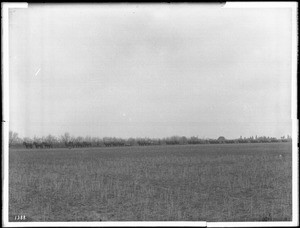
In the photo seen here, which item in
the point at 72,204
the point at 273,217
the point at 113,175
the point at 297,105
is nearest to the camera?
the point at 297,105

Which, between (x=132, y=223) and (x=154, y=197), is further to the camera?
(x=154, y=197)

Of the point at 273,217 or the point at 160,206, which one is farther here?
the point at 160,206

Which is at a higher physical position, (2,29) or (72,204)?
(2,29)

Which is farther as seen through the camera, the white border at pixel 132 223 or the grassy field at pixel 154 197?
the grassy field at pixel 154 197

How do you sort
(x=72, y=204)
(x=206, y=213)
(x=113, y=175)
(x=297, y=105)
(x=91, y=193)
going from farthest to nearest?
(x=113, y=175) < (x=91, y=193) < (x=72, y=204) < (x=206, y=213) < (x=297, y=105)

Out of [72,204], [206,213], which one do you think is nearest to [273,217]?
[206,213]

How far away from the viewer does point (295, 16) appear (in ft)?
17.4

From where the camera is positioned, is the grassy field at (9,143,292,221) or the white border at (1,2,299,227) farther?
the grassy field at (9,143,292,221)

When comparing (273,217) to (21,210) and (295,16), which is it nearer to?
(295,16)

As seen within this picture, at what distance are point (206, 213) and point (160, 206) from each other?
116 centimetres

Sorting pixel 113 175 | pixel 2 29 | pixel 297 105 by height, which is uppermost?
pixel 2 29

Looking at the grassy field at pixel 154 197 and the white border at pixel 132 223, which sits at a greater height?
the white border at pixel 132 223

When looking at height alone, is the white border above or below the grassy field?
above

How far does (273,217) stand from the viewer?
21.8 ft
